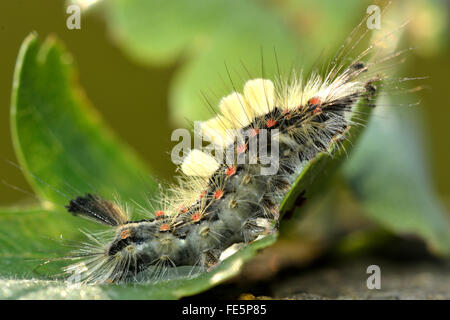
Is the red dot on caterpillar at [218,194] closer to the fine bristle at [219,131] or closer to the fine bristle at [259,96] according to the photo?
the fine bristle at [219,131]

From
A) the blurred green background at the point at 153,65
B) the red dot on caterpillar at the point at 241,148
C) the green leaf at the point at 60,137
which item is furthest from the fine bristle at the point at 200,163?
the blurred green background at the point at 153,65

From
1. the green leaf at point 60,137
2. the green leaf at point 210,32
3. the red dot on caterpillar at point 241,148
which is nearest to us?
the red dot on caterpillar at point 241,148

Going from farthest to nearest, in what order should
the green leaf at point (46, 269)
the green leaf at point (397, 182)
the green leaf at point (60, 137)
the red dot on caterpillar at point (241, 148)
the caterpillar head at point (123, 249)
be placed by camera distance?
1. the green leaf at point (397, 182)
2. the green leaf at point (60, 137)
3. the red dot on caterpillar at point (241, 148)
4. the caterpillar head at point (123, 249)
5. the green leaf at point (46, 269)

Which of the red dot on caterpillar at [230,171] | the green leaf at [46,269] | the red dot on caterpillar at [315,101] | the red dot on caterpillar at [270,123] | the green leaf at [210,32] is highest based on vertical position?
the green leaf at [210,32]

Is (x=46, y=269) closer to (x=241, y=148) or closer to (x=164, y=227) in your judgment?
(x=164, y=227)

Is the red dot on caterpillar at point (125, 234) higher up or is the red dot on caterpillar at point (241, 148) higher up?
the red dot on caterpillar at point (241, 148)

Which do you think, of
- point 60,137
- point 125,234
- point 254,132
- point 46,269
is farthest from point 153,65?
point 46,269

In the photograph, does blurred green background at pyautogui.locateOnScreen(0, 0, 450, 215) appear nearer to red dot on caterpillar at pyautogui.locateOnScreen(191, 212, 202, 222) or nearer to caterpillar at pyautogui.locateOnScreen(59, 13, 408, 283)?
caterpillar at pyautogui.locateOnScreen(59, 13, 408, 283)
